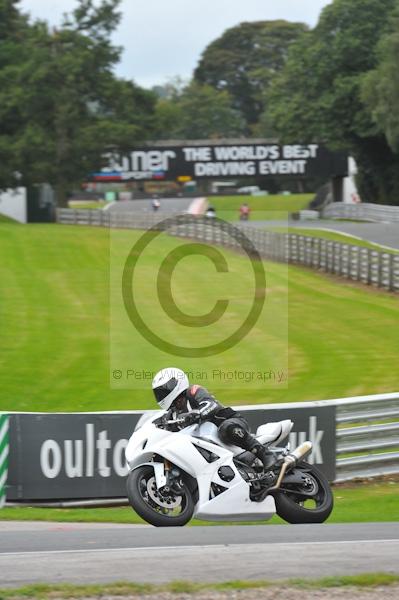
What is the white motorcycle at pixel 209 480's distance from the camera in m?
10.0

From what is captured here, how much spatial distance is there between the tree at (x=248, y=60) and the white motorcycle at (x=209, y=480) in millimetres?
139907

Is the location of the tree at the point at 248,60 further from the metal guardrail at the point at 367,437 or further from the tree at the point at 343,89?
the metal guardrail at the point at 367,437

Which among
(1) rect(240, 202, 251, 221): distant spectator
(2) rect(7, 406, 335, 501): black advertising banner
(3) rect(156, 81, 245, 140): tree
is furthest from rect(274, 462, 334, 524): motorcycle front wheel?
(3) rect(156, 81, 245, 140): tree

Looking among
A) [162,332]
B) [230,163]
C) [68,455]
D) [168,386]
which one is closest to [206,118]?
Result: [230,163]

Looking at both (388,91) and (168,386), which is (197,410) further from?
(388,91)

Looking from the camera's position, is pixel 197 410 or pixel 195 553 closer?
pixel 195 553

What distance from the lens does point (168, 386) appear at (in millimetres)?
10328

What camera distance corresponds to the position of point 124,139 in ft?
218

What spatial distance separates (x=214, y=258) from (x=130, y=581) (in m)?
37.4

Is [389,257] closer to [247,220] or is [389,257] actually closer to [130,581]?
[130,581]

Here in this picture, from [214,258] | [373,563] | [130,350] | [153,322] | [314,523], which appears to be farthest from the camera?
[214,258]

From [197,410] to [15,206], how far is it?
61626 mm

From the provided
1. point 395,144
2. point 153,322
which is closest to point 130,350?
point 153,322

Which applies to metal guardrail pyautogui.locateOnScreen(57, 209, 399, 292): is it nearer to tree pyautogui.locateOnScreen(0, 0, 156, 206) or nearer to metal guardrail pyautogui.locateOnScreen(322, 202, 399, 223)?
tree pyautogui.locateOnScreen(0, 0, 156, 206)
